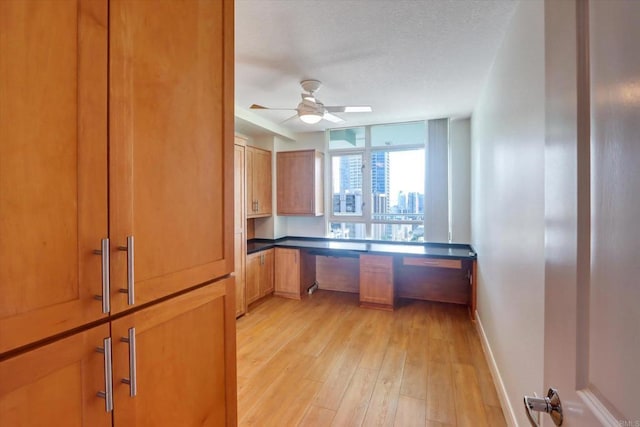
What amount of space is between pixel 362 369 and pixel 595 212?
2.44 meters

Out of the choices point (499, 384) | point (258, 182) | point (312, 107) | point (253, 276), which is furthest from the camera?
point (258, 182)

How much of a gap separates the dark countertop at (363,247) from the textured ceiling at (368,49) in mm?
1868

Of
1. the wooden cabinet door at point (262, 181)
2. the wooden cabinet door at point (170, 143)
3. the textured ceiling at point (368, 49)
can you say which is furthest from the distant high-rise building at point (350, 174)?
the wooden cabinet door at point (170, 143)

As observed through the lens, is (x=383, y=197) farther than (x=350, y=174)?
No

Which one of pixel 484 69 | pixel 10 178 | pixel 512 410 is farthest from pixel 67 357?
pixel 484 69

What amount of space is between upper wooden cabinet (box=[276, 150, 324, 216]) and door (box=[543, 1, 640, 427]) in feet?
13.1

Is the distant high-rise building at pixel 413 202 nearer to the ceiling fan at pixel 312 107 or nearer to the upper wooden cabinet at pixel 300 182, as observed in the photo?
the upper wooden cabinet at pixel 300 182

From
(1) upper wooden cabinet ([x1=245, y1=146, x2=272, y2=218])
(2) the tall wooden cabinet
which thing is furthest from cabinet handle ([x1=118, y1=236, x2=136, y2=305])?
(1) upper wooden cabinet ([x1=245, y1=146, x2=272, y2=218])

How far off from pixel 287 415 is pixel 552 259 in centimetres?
195

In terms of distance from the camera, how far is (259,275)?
4176 mm

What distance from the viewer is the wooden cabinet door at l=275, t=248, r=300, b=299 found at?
Answer: 14.4ft

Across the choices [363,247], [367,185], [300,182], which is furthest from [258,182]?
[363,247]

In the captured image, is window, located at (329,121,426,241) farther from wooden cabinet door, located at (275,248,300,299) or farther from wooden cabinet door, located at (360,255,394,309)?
wooden cabinet door, located at (275,248,300,299)

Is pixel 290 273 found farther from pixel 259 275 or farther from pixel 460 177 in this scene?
pixel 460 177
